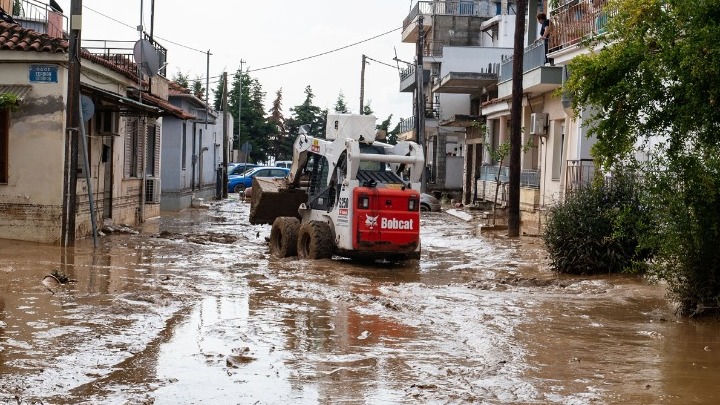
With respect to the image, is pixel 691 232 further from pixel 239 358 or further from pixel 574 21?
pixel 574 21

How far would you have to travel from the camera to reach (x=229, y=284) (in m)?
15.5

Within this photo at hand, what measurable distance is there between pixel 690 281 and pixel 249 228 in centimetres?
1774

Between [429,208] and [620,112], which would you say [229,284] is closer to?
[620,112]

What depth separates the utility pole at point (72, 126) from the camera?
1873 centimetres

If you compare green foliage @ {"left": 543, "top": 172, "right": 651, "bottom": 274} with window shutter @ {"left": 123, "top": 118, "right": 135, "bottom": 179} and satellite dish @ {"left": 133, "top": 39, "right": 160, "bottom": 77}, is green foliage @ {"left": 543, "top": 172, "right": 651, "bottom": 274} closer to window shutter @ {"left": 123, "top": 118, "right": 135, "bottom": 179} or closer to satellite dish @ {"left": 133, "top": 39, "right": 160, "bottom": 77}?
satellite dish @ {"left": 133, "top": 39, "right": 160, "bottom": 77}

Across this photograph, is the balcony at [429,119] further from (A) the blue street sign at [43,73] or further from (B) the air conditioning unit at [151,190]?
(A) the blue street sign at [43,73]

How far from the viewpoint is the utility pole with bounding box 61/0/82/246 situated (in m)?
18.7

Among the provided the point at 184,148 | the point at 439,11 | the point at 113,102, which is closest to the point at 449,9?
the point at 439,11

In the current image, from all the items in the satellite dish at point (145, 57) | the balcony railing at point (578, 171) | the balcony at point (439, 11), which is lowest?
the balcony railing at point (578, 171)

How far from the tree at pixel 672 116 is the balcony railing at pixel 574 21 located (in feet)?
29.6

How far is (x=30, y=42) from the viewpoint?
64.1ft

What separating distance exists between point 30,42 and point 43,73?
63 cm

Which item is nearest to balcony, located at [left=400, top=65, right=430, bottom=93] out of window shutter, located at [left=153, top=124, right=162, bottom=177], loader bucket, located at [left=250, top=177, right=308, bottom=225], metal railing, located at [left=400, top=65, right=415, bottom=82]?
metal railing, located at [left=400, top=65, right=415, bottom=82]

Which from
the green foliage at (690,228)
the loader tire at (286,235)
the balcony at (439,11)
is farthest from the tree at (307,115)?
the green foliage at (690,228)
